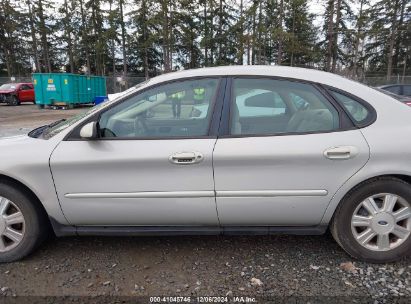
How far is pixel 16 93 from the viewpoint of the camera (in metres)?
25.5

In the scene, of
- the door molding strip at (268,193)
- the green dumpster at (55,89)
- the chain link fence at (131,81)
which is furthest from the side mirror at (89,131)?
the chain link fence at (131,81)

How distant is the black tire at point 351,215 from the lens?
278 cm

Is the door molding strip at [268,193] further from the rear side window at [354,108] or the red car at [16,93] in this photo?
the red car at [16,93]

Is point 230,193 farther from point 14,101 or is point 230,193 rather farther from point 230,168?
point 14,101

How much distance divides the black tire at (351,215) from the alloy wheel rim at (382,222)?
29 mm

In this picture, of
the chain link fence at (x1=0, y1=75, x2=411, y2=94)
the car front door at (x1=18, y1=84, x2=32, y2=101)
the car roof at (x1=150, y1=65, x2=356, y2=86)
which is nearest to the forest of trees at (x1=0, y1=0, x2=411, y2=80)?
the chain link fence at (x1=0, y1=75, x2=411, y2=94)

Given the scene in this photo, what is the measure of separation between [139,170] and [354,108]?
178 cm

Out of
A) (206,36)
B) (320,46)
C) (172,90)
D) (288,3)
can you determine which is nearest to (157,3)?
(206,36)

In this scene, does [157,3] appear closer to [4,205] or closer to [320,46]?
[320,46]

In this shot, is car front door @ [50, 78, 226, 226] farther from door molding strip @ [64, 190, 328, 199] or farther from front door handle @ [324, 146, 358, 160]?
front door handle @ [324, 146, 358, 160]

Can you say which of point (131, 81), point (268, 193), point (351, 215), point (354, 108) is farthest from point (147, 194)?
point (131, 81)

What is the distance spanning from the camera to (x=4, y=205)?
2922 mm

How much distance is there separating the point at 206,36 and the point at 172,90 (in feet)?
145

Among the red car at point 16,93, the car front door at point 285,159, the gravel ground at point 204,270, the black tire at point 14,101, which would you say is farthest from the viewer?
the black tire at point 14,101
